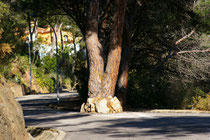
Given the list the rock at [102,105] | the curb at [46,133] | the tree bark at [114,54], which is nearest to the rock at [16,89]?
the rock at [102,105]

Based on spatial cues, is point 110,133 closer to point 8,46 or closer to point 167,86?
point 167,86

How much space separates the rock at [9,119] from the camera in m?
8.31

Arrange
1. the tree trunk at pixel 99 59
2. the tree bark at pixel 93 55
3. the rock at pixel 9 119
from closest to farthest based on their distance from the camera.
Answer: the rock at pixel 9 119
the tree trunk at pixel 99 59
the tree bark at pixel 93 55

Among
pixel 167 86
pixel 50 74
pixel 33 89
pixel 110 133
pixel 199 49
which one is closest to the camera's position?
pixel 110 133

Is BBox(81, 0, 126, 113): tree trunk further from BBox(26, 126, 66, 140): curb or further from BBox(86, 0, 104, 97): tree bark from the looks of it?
BBox(26, 126, 66, 140): curb

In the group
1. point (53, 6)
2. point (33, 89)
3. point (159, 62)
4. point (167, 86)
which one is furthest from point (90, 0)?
point (33, 89)

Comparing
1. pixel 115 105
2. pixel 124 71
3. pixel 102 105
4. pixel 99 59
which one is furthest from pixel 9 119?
pixel 124 71

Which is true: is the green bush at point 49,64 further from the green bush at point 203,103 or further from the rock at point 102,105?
the rock at point 102,105

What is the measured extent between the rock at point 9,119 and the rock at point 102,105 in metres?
11.1

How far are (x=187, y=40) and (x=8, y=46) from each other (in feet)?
55.1

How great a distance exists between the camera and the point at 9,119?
8.73 metres

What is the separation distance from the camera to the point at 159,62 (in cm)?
2544

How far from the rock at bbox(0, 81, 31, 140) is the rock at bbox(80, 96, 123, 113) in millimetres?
11128

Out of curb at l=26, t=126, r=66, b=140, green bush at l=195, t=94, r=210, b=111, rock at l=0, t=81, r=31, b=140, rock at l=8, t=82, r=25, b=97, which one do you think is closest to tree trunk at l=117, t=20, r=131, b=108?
green bush at l=195, t=94, r=210, b=111
